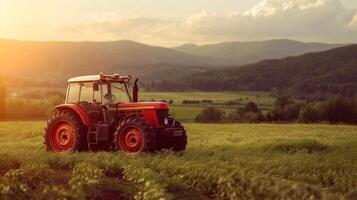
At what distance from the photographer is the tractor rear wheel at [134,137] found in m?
16.5

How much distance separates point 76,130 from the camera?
17891 mm

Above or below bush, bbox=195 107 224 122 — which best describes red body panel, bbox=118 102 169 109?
above

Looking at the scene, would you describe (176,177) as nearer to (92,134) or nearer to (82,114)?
(92,134)

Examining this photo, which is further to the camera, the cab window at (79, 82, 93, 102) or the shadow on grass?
the shadow on grass

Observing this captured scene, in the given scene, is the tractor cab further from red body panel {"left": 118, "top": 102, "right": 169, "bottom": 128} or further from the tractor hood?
red body panel {"left": 118, "top": 102, "right": 169, "bottom": 128}

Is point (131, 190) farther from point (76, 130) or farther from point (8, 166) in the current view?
point (76, 130)

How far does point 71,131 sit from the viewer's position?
1828cm

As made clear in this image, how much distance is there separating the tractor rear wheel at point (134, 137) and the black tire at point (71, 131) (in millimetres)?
1449

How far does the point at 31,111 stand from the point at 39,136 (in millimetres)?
37984

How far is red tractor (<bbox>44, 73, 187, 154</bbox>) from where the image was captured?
1703 cm

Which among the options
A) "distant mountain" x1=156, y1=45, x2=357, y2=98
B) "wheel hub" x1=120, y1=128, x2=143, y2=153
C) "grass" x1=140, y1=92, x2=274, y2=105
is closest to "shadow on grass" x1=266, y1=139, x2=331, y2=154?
"wheel hub" x1=120, y1=128, x2=143, y2=153

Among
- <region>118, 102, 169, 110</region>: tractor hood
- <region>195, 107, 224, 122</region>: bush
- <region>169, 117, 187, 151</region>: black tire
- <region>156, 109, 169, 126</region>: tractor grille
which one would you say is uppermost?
<region>118, 102, 169, 110</region>: tractor hood

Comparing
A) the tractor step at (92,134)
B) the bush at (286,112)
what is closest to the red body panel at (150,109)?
the tractor step at (92,134)

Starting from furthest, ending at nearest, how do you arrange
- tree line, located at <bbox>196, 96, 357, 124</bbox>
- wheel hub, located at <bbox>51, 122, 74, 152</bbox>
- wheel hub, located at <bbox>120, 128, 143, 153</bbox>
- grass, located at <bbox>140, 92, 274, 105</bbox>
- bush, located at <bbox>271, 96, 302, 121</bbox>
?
grass, located at <bbox>140, 92, 274, 105</bbox> → bush, located at <bbox>271, 96, 302, 121</bbox> → tree line, located at <bbox>196, 96, 357, 124</bbox> → wheel hub, located at <bbox>51, 122, 74, 152</bbox> → wheel hub, located at <bbox>120, 128, 143, 153</bbox>
